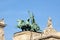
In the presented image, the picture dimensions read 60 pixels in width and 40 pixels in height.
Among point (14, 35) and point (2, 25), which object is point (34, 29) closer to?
point (14, 35)

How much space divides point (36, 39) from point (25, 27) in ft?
7.47

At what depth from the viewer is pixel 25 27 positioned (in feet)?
136

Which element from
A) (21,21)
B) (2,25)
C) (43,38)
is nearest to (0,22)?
(2,25)

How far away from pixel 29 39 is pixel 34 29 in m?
1.58

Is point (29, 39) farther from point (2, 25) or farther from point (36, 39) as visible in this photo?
point (2, 25)

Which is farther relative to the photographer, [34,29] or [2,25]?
[2,25]

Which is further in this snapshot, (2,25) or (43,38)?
(2,25)

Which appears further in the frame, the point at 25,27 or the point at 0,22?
the point at 0,22

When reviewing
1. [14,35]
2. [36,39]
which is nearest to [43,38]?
[36,39]

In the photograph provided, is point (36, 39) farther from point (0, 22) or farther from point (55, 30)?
point (0, 22)

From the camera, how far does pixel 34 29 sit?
4147 centimetres

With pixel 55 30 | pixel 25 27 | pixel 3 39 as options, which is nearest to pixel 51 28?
pixel 55 30

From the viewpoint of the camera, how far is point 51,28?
4059cm

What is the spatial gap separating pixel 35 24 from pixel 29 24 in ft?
2.98
